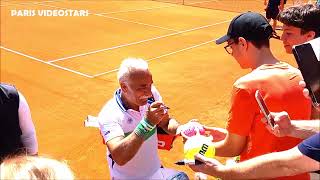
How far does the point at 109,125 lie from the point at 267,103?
1599 mm

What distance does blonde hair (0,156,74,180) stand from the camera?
6.91ft

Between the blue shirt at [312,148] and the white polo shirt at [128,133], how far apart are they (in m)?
1.96

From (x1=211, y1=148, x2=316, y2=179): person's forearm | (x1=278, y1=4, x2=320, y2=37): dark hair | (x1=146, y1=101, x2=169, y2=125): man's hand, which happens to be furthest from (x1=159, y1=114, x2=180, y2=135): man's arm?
(x1=278, y1=4, x2=320, y2=37): dark hair

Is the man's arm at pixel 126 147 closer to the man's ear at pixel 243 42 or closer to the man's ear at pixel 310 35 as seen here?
the man's ear at pixel 243 42

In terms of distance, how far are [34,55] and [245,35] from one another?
37.3 feet

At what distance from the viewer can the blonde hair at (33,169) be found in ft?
6.91

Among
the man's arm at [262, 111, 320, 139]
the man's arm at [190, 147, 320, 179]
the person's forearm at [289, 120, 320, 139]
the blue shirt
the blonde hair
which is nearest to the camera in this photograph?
the blonde hair

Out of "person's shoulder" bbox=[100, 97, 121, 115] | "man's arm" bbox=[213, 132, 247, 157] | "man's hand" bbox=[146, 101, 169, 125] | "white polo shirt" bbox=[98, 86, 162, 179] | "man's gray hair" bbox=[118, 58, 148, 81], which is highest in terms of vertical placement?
"man's gray hair" bbox=[118, 58, 148, 81]

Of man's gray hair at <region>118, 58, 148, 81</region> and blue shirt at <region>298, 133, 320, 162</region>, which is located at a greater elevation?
blue shirt at <region>298, 133, 320, 162</region>

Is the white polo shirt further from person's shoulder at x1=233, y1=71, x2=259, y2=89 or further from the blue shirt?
the blue shirt

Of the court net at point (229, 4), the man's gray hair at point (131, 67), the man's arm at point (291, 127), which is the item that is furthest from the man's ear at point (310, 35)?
the court net at point (229, 4)

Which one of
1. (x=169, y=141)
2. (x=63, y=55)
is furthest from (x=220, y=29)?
(x=169, y=141)

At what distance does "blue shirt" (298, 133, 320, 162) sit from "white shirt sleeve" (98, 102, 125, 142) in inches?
76.0

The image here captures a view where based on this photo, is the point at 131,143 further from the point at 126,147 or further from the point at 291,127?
the point at 291,127
